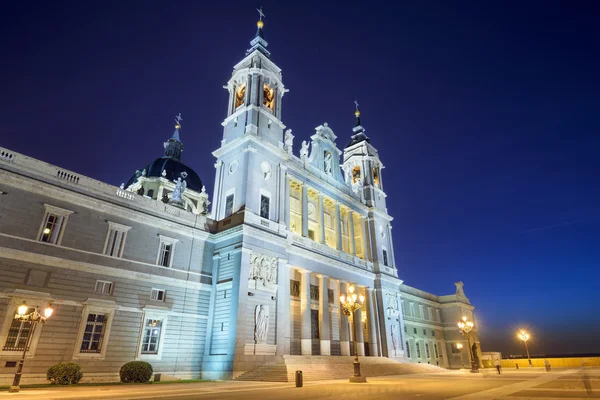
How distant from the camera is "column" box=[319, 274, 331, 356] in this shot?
103 ft

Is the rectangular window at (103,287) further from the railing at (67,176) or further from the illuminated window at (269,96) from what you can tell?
the illuminated window at (269,96)

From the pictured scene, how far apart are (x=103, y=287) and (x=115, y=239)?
3.10 meters

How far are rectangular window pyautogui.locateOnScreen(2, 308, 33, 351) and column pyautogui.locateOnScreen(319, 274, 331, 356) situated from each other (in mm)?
21362

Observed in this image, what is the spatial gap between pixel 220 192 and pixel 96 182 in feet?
35.0

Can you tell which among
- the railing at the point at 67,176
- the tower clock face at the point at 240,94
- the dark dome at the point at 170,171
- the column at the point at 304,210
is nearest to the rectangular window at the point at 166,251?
the railing at the point at 67,176

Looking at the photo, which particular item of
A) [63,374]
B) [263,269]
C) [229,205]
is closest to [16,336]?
[63,374]

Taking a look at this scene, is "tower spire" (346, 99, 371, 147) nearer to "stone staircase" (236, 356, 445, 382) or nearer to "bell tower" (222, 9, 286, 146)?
"bell tower" (222, 9, 286, 146)

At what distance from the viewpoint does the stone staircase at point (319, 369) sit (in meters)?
21.9

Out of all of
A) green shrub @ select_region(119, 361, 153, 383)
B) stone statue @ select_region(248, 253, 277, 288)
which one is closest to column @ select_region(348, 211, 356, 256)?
stone statue @ select_region(248, 253, 277, 288)

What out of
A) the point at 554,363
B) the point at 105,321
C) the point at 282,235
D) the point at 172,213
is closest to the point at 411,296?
the point at 554,363

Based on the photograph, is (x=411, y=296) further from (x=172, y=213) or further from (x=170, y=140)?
(x=170, y=140)

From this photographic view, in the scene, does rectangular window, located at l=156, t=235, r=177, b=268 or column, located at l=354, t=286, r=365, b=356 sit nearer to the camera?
rectangular window, located at l=156, t=235, r=177, b=268

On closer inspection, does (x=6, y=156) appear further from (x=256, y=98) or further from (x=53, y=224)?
(x=256, y=98)

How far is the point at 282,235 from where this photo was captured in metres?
30.2
